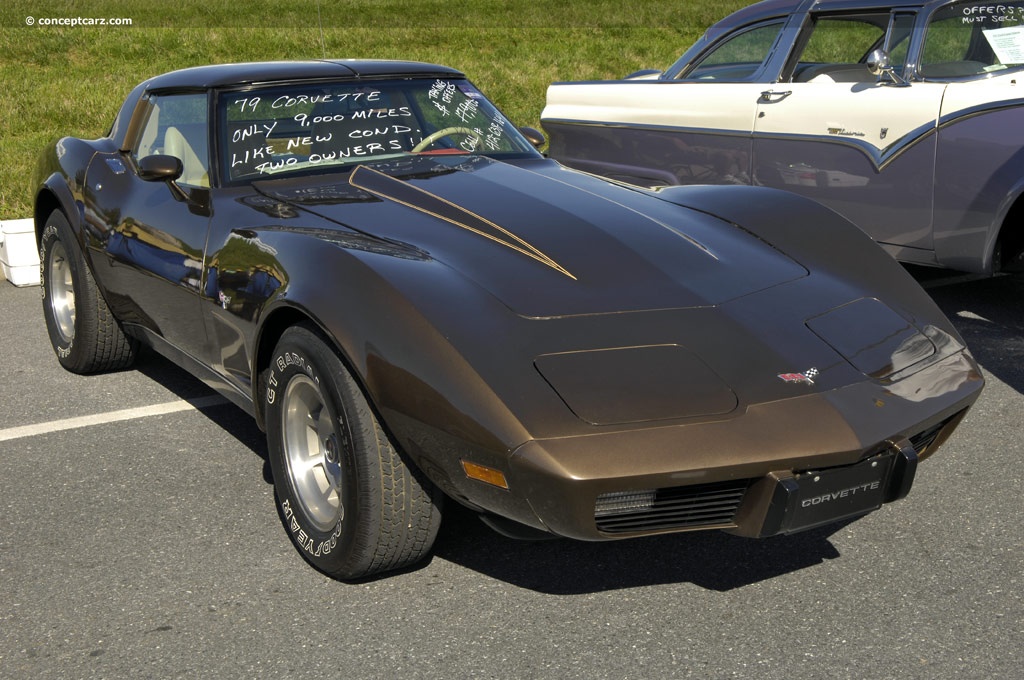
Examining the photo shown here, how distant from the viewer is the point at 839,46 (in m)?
7.02

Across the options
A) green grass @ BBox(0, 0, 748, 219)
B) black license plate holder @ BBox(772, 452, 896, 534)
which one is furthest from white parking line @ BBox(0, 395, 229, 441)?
green grass @ BBox(0, 0, 748, 219)

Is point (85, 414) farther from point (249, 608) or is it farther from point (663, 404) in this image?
point (663, 404)

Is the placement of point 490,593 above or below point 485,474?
below

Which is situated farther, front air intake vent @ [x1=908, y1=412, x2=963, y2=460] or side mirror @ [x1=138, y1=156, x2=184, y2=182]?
side mirror @ [x1=138, y1=156, x2=184, y2=182]

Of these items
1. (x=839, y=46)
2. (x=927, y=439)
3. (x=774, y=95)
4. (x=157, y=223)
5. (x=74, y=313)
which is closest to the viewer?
(x=927, y=439)

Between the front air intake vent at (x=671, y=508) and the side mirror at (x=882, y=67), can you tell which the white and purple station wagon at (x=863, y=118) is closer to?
the side mirror at (x=882, y=67)

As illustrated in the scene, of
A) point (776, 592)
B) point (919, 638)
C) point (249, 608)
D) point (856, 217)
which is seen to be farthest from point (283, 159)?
point (856, 217)

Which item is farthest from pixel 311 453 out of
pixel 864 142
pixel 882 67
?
pixel 882 67

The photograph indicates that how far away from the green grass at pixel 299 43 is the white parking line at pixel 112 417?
17.5 feet

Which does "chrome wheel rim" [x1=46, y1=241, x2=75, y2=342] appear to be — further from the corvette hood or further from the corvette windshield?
the corvette hood

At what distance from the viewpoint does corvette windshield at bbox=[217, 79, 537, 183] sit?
429 cm

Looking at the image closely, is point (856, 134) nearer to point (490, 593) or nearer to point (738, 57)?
point (738, 57)

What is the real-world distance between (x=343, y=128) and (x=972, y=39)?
3513mm

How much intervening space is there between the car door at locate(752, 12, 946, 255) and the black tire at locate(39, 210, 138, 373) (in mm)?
3624
